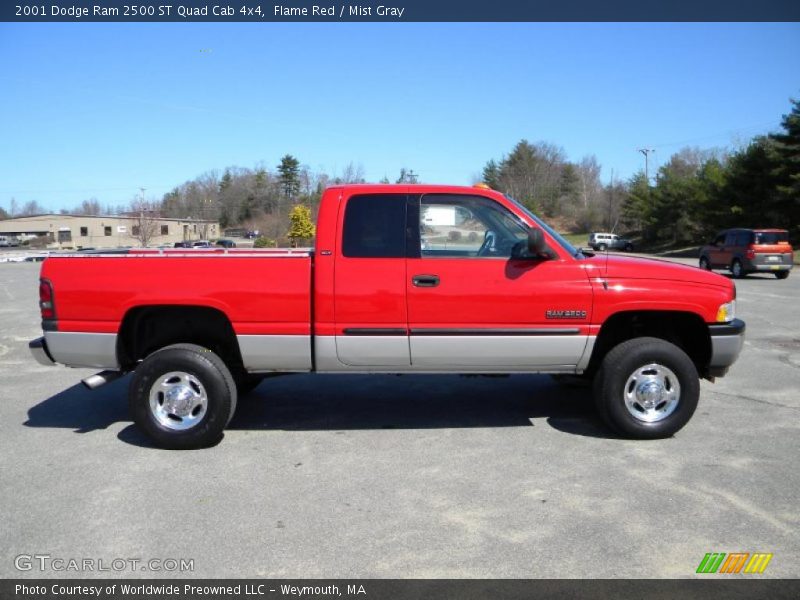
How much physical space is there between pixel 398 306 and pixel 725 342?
2.68 metres

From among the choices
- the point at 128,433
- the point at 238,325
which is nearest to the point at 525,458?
the point at 238,325

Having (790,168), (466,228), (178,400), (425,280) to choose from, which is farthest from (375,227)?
(790,168)

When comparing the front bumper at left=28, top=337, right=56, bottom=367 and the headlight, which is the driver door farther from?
the front bumper at left=28, top=337, right=56, bottom=367

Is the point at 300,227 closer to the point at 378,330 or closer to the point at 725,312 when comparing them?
the point at 378,330

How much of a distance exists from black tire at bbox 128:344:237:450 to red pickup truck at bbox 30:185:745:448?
1cm

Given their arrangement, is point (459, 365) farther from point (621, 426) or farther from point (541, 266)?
point (621, 426)

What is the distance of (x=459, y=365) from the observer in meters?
5.29

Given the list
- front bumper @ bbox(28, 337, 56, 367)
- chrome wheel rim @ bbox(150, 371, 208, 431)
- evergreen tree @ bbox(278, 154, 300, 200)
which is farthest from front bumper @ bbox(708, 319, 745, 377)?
evergreen tree @ bbox(278, 154, 300, 200)

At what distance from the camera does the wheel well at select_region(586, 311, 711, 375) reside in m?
5.54

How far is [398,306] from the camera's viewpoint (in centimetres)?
518

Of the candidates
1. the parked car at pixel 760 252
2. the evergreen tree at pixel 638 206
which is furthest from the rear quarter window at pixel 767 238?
the evergreen tree at pixel 638 206

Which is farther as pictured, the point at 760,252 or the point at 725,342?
the point at 760,252

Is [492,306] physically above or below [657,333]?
above

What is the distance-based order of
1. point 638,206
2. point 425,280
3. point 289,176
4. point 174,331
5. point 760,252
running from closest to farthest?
point 425,280 < point 174,331 < point 760,252 < point 638,206 < point 289,176
